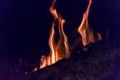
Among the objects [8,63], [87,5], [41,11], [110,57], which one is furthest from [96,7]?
[8,63]

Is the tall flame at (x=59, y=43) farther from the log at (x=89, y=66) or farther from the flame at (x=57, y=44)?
the log at (x=89, y=66)

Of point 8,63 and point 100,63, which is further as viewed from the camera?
point 8,63

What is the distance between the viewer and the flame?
2.35 metres

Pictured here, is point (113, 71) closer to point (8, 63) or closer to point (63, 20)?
point (63, 20)

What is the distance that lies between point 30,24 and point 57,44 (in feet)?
0.83

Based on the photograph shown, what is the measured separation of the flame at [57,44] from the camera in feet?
7.70

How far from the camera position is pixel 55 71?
1949mm

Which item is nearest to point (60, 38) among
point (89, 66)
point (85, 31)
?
point (85, 31)

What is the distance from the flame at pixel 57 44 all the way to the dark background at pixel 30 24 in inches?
1.5

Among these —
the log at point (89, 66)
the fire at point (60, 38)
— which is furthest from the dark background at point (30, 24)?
the log at point (89, 66)

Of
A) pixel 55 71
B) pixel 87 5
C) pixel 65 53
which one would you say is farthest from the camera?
pixel 87 5

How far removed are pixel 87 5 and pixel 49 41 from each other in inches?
16.6

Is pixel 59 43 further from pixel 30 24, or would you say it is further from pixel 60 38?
pixel 30 24

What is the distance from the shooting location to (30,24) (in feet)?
7.84
